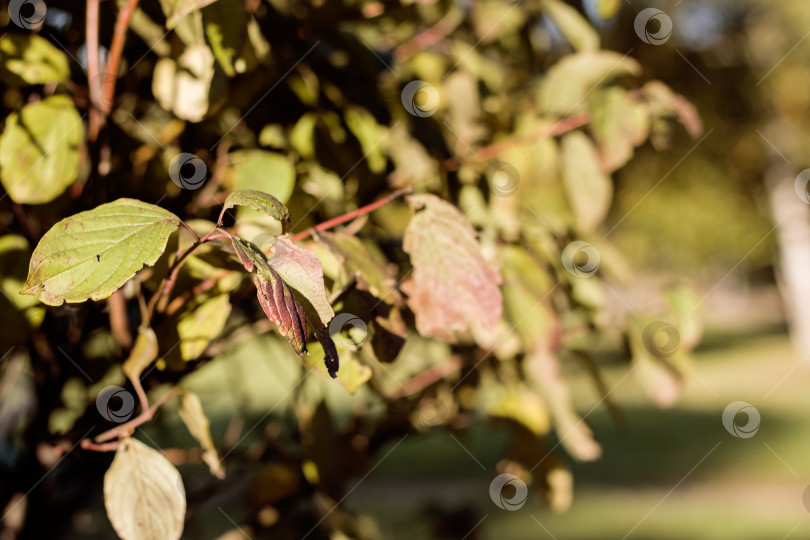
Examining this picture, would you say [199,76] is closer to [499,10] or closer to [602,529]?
[499,10]

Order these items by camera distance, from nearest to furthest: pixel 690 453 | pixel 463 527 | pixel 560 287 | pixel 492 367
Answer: pixel 560 287
pixel 492 367
pixel 463 527
pixel 690 453

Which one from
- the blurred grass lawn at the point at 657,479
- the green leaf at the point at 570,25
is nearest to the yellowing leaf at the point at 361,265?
the green leaf at the point at 570,25

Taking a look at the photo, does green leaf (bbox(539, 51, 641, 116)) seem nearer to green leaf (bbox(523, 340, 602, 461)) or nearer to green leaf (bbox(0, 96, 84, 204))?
green leaf (bbox(523, 340, 602, 461))

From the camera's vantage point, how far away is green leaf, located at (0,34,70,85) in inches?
41.4

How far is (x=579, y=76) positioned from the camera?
1.38 m

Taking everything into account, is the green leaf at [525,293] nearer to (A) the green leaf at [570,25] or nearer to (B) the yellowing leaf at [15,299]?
(A) the green leaf at [570,25]

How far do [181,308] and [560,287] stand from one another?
767mm

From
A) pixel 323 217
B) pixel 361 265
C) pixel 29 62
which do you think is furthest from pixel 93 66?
pixel 361 265

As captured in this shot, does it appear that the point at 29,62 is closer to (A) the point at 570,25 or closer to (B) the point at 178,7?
(B) the point at 178,7

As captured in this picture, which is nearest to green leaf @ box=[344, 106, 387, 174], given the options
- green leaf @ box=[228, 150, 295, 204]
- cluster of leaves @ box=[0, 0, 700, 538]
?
cluster of leaves @ box=[0, 0, 700, 538]

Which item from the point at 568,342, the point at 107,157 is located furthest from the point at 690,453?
the point at 107,157

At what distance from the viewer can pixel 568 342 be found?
1601 millimetres

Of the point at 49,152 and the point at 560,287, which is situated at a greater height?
the point at 560,287

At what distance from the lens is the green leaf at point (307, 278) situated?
752mm
